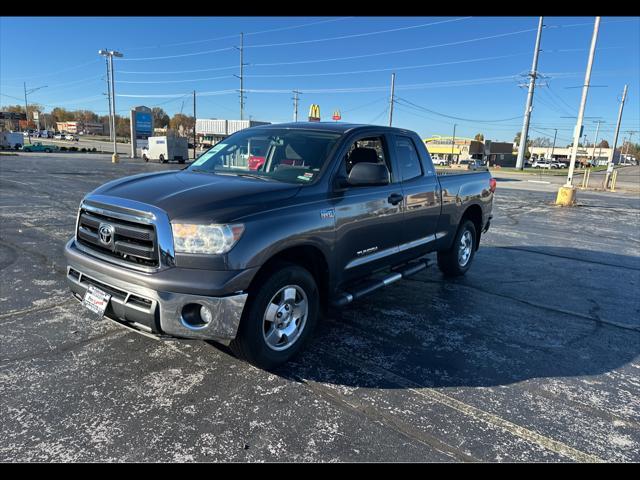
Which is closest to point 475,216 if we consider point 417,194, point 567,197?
point 417,194

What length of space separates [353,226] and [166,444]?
2226mm

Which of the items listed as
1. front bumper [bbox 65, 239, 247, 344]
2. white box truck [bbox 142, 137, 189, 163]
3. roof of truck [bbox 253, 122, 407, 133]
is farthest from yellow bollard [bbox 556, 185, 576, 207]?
white box truck [bbox 142, 137, 189, 163]

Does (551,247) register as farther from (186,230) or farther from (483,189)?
(186,230)

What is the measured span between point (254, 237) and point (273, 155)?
137cm

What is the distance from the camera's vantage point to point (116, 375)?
3.28 m

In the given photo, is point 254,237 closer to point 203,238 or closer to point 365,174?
point 203,238

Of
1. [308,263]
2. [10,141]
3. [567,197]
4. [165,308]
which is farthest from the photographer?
[10,141]

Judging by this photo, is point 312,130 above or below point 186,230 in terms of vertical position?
above

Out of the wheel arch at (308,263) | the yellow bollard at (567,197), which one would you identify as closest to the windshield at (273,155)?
the wheel arch at (308,263)

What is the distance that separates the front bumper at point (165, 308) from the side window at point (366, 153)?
6.04 ft

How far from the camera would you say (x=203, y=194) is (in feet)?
10.5

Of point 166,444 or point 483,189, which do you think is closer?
point 166,444

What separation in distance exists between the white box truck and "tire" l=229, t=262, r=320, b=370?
42.8m
